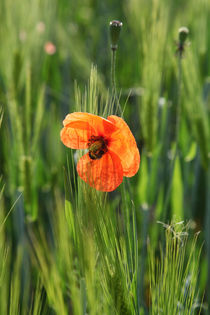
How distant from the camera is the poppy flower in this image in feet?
1.33

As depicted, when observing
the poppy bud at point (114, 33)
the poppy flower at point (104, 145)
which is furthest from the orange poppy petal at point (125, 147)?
the poppy bud at point (114, 33)

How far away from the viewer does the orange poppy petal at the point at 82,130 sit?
42 cm

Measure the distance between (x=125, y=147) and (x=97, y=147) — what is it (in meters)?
0.03

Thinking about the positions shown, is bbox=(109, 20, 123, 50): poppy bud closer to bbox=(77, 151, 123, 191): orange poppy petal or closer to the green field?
the green field

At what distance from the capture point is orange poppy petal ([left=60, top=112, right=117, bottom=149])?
42 centimetres

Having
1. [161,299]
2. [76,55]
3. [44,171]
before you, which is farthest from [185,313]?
[76,55]

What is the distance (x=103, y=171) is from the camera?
428 mm

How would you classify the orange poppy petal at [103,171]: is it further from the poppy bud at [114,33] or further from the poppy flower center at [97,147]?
the poppy bud at [114,33]

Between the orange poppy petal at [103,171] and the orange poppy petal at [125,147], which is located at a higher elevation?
the orange poppy petal at [125,147]

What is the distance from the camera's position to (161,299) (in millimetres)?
389

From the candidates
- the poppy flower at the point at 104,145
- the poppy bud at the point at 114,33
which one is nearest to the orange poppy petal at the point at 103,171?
the poppy flower at the point at 104,145

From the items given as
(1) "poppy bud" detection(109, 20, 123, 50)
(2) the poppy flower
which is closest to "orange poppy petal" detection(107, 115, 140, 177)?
(2) the poppy flower

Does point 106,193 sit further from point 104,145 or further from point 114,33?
point 114,33

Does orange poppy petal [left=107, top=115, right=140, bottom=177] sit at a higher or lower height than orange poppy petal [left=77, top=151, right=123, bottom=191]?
higher
